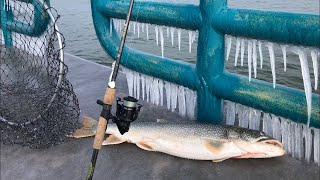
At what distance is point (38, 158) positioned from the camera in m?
3.84

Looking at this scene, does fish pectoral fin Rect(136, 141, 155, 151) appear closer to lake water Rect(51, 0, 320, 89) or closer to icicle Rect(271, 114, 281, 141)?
icicle Rect(271, 114, 281, 141)

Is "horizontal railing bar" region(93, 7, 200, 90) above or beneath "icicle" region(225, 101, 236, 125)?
above

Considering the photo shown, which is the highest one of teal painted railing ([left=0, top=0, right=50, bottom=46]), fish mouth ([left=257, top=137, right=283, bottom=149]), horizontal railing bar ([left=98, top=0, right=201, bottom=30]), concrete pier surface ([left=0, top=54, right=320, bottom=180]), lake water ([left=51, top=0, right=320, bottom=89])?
horizontal railing bar ([left=98, top=0, right=201, bottom=30])

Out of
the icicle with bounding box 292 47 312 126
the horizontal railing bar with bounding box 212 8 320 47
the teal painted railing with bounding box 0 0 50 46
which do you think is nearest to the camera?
the horizontal railing bar with bounding box 212 8 320 47

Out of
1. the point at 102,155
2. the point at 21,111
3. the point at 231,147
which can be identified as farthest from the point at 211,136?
the point at 21,111

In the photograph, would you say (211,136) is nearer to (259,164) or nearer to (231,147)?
(231,147)

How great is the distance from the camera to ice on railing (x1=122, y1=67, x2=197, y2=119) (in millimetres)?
4588

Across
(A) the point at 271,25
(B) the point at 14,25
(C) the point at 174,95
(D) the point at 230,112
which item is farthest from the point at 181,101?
(B) the point at 14,25

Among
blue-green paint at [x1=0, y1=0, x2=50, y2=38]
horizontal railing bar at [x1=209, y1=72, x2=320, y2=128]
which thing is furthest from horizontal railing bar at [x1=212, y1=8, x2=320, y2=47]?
blue-green paint at [x1=0, y1=0, x2=50, y2=38]

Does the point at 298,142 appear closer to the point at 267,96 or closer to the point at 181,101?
the point at 267,96

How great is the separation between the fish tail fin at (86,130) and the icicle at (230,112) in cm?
163

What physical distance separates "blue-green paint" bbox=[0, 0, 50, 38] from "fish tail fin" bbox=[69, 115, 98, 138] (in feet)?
8.25

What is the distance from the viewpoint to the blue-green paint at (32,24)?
6293 millimetres

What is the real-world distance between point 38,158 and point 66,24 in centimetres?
1484
